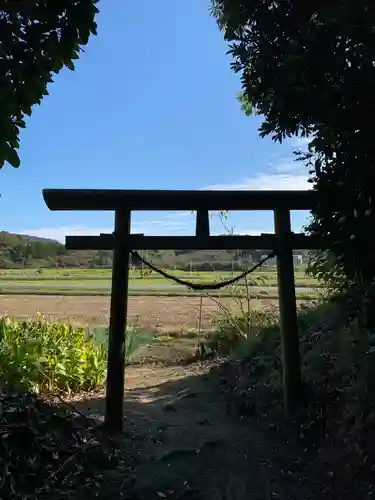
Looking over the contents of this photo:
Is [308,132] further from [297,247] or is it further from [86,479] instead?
[86,479]

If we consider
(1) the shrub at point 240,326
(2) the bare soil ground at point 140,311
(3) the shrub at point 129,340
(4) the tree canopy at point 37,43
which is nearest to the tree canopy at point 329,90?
(4) the tree canopy at point 37,43

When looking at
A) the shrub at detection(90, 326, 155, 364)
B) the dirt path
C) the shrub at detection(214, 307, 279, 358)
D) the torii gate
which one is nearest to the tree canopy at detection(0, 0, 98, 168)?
the dirt path

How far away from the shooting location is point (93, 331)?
34.3ft

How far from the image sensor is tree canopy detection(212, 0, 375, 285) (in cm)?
351

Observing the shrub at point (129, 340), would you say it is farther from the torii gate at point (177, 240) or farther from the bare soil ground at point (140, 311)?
the torii gate at point (177, 240)

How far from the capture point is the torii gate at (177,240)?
559cm

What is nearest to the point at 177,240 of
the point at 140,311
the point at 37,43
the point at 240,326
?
the point at 37,43

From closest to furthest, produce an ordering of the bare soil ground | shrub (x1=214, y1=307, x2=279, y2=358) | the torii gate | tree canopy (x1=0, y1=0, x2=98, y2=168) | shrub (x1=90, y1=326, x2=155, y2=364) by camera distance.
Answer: tree canopy (x1=0, y1=0, x2=98, y2=168), the torii gate, shrub (x1=214, y1=307, x2=279, y2=358), shrub (x1=90, y1=326, x2=155, y2=364), the bare soil ground

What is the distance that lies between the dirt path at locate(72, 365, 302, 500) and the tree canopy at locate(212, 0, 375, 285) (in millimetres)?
1834

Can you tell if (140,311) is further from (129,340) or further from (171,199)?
(171,199)

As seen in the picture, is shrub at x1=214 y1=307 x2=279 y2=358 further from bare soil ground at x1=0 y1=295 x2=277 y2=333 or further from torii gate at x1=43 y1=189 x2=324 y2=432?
torii gate at x1=43 y1=189 x2=324 y2=432

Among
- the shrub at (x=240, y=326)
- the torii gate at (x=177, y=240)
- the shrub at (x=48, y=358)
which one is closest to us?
the torii gate at (x=177, y=240)

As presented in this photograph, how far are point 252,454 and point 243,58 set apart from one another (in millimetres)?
3358

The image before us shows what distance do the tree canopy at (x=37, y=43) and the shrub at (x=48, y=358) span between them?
15.8 feet
